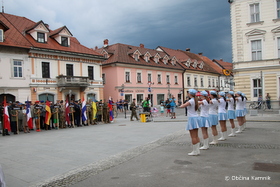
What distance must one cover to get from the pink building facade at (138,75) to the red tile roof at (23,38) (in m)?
7.37

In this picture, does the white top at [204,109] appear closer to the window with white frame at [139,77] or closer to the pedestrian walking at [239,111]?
the pedestrian walking at [239,111]

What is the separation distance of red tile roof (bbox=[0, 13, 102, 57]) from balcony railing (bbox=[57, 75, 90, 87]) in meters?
3.57

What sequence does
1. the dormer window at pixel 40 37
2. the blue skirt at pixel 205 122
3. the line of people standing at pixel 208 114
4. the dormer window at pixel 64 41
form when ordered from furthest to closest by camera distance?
the dormer window at pixel 64 41 → the dormer window at pixel 40 37 → the blue skirt at pixel 205 122 → the line of people standing at pixel 208 114

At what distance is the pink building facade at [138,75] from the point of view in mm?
42062

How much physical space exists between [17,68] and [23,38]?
3.74 m

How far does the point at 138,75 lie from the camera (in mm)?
45312

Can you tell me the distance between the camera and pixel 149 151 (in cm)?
860

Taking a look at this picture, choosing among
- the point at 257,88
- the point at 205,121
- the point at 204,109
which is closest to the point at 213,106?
the point at 204,109

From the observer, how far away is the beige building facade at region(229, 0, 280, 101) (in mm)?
26875

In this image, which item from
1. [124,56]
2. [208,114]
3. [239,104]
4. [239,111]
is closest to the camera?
[208,114]

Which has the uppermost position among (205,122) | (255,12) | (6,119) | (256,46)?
(255,12)

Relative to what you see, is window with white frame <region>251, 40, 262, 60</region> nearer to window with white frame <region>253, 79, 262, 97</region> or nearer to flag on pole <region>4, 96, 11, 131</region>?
window with white frame <region>253, 79, 262, 97</region>

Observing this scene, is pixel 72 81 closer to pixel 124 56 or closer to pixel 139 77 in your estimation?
pixel 124 56

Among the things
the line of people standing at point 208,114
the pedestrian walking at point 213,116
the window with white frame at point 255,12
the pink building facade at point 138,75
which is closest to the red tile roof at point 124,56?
the pink building facade at point 138,75
